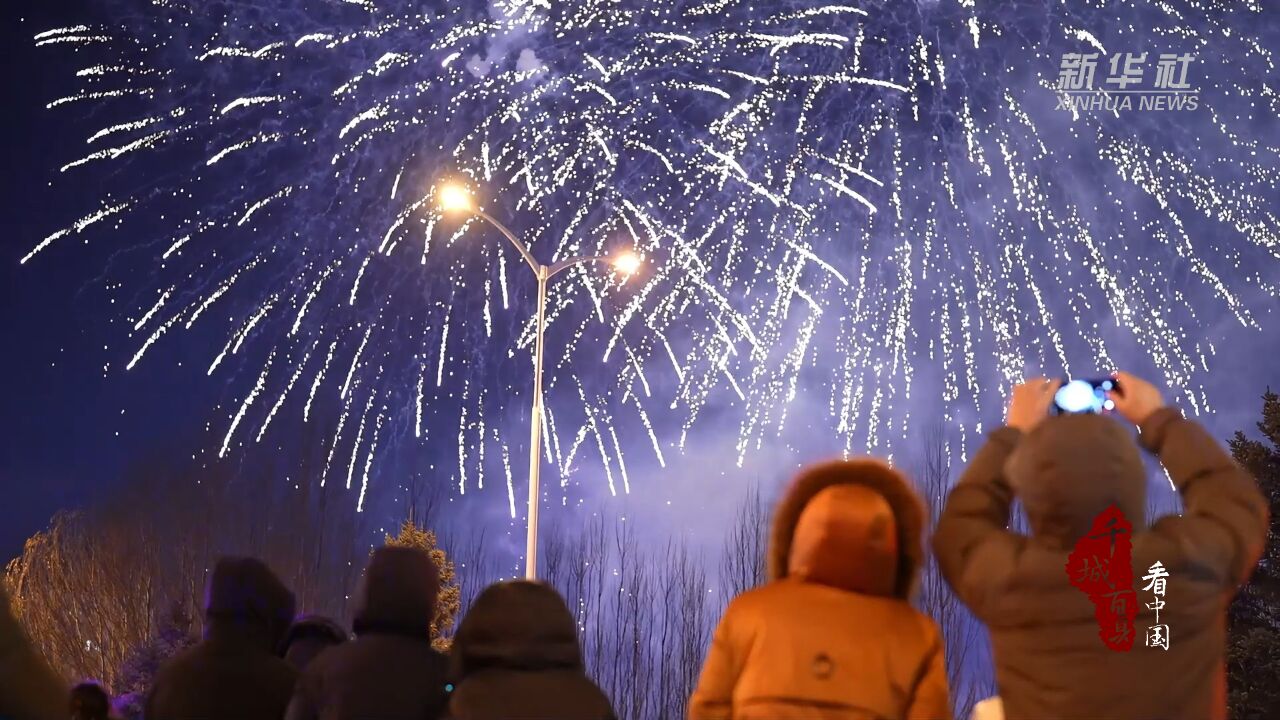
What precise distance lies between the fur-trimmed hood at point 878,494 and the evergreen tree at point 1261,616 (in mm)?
18190

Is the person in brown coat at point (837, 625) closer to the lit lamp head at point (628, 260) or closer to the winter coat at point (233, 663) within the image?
the winter coat at point (233, 663)

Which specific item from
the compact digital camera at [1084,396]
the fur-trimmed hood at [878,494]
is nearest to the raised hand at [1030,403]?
the compact digital camera at [1084,396]

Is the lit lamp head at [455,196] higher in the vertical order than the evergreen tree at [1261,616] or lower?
higher

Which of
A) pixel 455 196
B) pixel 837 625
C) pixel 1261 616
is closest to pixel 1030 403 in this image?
pixel 837 625

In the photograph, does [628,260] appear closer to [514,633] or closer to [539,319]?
[539,319]

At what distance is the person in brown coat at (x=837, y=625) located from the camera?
436 cm

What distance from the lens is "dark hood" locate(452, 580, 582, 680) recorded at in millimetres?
4996

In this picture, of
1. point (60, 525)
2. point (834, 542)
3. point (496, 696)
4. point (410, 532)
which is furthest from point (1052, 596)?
point (60, 525)

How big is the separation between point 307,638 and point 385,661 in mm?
1369

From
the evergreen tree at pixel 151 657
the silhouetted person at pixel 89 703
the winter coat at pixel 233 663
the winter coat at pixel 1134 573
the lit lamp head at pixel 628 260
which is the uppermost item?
the lit lamp head at pixel 628 260

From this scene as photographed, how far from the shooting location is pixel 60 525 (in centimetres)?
3719

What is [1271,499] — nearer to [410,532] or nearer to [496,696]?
[410,532]

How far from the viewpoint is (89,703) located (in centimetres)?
851

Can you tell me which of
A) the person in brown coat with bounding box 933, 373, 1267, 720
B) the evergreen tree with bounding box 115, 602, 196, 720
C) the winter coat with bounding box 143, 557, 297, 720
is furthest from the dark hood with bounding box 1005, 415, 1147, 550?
the evergreen tree with bounding box 115, 602, 196, 720
